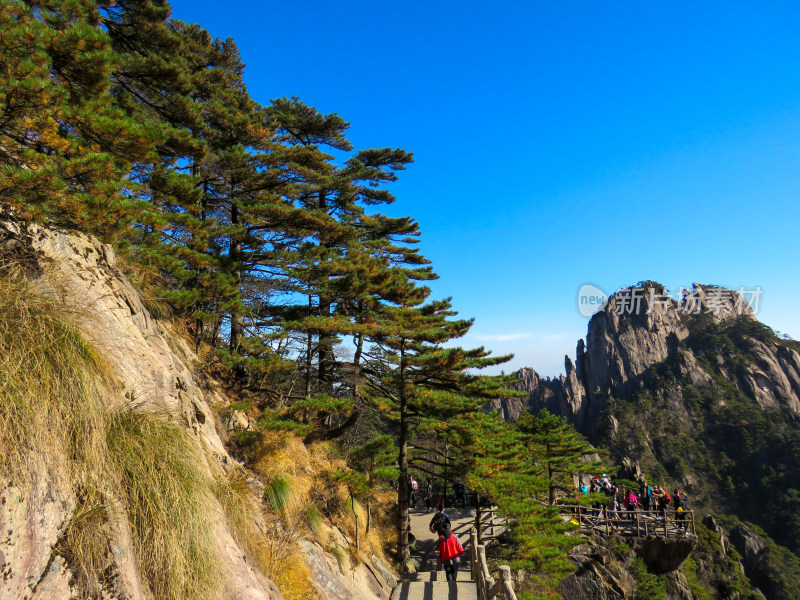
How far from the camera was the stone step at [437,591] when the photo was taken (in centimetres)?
799

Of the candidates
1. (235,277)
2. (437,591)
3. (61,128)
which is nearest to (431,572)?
(437,591)

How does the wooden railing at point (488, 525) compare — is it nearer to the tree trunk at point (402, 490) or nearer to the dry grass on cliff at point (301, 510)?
the tree trunk at point (402, 490)

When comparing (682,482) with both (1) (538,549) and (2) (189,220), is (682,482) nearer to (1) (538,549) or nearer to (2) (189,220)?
(1) (538,549)

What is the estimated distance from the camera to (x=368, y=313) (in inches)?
469

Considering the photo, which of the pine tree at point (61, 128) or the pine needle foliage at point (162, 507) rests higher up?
the pine tree at point (61, 128)

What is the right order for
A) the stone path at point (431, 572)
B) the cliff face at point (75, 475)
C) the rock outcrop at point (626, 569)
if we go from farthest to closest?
the rock outcrop at point (626, 569)
the stone path at point (431, 572)
the cliff face at point (75, 475)

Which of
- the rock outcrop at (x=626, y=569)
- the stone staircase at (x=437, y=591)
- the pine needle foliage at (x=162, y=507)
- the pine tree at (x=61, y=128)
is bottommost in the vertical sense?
the rock outcrop at (x=626, y=569)

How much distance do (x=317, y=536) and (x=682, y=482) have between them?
A: 75932 mm

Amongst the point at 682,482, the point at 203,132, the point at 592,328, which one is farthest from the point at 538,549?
the point at 592,328

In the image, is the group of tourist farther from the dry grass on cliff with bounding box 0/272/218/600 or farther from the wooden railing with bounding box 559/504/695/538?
the dry grass on cliff with bounding box 0/272/218/600

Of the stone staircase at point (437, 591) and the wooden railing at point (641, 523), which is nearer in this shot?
the stone staircase at point (437, 591)

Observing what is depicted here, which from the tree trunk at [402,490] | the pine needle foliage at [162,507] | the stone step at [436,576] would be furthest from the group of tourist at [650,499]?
the pine needle foliage at [162,507]

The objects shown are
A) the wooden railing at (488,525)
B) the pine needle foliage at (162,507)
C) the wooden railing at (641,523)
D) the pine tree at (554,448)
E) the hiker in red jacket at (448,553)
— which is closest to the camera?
the pine needle foliage at (162,507)

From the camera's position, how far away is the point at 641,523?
23078mm
